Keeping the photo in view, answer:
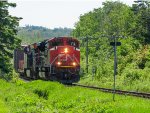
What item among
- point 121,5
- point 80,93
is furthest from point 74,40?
point 121,5

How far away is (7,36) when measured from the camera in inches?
1886

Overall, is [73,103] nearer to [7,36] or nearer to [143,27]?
[7,36]

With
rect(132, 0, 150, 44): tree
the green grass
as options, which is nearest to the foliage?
rect(132, 0, 150, 44): tree

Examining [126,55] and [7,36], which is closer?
[7,36]

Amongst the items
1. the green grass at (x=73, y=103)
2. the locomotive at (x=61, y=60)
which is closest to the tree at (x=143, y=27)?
the locomotive at (x=61, y=60)

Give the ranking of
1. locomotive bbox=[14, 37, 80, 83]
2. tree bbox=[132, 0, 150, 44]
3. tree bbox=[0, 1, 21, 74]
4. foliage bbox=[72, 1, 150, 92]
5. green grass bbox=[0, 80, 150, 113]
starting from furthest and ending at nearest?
tree bbox=[132, 0, 150, 44], tree bbox=[0, 1, 21, 74], locomotive bbox=[14, 37, 80, 83], foliage bbox=[72, 1, 150, 92], green grass bbox=[0, 80, 150, 113]

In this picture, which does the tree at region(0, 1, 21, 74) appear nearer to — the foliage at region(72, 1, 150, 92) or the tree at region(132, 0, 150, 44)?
the foliage at region(72, 1, 150, 92)

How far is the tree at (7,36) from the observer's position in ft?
156

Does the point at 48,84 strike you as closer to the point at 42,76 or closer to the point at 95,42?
the point at 42,76

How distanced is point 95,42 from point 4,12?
46577mm

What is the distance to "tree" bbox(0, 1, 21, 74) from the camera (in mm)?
47562

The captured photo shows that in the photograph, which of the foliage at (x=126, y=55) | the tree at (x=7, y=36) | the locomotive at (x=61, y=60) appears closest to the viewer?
the foliage at (x=126, y=55)

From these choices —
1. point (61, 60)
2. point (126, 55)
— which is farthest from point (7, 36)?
point (126, 55)

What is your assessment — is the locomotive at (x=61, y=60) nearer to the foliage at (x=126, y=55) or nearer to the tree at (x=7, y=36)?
the foliage at (x=126, y=55)
